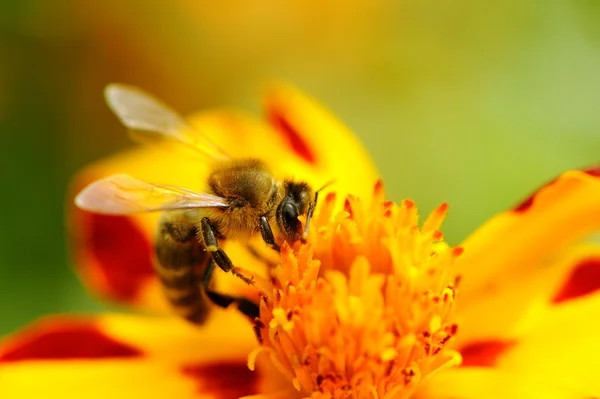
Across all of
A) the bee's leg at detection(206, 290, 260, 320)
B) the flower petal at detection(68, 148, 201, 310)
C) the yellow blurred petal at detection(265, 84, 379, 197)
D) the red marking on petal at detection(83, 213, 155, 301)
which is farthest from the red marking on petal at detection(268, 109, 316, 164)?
the bee's leg at detection(206, 290, 260, 320)

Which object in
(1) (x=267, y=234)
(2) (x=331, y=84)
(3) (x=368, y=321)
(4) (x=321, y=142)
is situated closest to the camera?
(3) (x=368, y=321)

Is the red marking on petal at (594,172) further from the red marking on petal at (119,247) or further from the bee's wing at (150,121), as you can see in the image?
the red marking on petal at (119,247)

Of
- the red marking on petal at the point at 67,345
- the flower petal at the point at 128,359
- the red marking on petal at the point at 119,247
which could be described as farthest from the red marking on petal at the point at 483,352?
the red marking on petal at the point at 119,247

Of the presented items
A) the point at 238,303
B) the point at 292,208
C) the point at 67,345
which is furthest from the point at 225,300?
the point at 67,345

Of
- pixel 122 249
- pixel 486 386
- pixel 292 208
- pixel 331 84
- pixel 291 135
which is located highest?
pixel 331 84

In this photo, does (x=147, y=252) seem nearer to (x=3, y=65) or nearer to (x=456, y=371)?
(x=456, y=371)

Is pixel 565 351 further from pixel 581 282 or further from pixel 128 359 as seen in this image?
pixel 128 359

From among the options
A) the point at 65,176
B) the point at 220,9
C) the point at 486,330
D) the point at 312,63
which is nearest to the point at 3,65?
the point at 65,176
